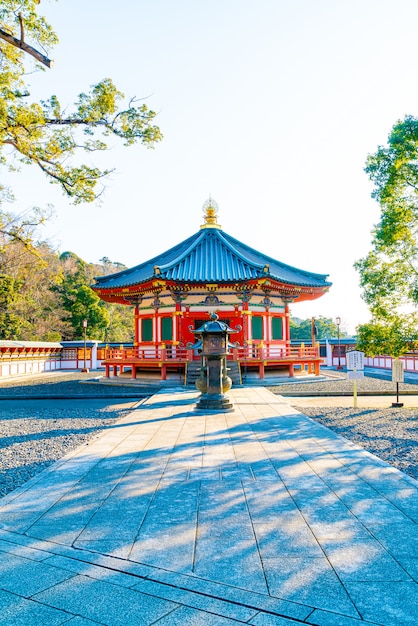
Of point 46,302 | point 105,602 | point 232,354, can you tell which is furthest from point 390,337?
point 46,302

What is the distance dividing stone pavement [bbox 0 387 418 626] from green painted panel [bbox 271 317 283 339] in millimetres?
16288

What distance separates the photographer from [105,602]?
2.86 metres

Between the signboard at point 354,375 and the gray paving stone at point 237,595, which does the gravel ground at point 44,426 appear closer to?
the gray paving stone at point 237,595

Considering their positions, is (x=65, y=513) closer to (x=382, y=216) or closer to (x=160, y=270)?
(x=382, y=216)

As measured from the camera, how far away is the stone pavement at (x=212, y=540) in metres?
2.79

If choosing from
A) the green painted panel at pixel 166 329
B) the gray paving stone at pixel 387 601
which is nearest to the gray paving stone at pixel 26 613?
the gray paving stone at pixel 387 601

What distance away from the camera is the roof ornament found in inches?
1072

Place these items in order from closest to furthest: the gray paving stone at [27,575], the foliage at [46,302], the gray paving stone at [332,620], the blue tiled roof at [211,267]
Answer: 1. the gray paving stone at [332,620]
2. the gray paving stone at [27,575]
3. the blue tiled roof at [211,267]
4. the foliage at [46,302]

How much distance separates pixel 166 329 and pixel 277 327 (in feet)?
20.6

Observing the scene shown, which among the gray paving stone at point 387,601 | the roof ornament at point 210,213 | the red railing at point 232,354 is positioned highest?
the roof ornament at point 210,213

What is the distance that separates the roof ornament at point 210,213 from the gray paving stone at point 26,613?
1000 inches

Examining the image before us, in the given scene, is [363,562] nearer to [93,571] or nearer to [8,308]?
[93,571]

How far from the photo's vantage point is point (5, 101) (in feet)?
32.1

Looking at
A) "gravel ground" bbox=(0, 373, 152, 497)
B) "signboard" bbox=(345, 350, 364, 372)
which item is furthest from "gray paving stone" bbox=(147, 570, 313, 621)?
"signboard" bbox=(345, 350, 364, 372)
